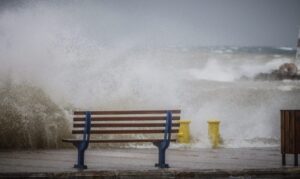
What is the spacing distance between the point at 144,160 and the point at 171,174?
5.32 feet

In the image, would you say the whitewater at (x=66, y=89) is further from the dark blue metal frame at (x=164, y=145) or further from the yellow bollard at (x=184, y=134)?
the dark blue metal frame at (x=164, y=145)

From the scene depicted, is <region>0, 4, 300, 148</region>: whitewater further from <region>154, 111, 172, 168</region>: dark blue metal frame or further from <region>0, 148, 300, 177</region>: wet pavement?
<region>154, 111, 172, 168</region>: dark blue metal frame

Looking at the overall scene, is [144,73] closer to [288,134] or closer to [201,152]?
[201,152]

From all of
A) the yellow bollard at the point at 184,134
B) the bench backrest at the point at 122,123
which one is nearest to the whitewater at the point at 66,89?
the yellow bollard at the point at 184,134

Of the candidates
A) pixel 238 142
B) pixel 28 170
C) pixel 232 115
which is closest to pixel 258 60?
pixel 232 115

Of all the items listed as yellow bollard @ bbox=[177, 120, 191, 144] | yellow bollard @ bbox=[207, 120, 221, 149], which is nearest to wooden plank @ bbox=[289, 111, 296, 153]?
yellow bollard @ bbox=[207, 120, 221, 149]

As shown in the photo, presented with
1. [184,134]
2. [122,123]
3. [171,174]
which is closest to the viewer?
[171,174]

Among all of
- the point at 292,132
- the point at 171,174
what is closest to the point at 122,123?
the point at 171,174

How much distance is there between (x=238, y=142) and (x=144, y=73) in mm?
9238

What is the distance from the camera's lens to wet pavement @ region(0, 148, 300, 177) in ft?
26.8

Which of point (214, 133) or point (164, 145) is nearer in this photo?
point (164, 145)

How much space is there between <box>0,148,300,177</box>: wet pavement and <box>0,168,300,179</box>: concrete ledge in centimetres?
4

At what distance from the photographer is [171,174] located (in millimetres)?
7957

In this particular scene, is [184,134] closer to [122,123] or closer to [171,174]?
[122,123]
